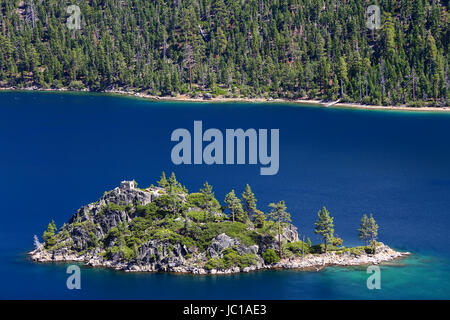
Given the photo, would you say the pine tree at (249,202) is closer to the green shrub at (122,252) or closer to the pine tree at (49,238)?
the green shrub at (122,252)

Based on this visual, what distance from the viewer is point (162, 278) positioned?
12331cm

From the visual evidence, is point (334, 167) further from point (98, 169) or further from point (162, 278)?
point (162, 278)

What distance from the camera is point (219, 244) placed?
12744cm

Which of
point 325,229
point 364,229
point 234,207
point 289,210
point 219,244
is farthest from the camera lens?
point 289,210

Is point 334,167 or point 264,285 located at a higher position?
point 334,167

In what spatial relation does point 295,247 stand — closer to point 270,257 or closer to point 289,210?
point 270,257

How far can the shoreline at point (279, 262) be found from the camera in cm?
12544

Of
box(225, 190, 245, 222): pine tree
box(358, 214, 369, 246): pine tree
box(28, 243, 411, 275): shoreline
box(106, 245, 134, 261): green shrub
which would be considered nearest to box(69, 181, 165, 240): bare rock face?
box(28, 243, 411, 275): shoreline

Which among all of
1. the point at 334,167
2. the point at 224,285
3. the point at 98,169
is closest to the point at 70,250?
the point at 224,285

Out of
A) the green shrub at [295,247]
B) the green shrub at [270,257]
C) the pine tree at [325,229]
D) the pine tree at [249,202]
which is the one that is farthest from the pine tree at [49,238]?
the pine tree at [325,229]

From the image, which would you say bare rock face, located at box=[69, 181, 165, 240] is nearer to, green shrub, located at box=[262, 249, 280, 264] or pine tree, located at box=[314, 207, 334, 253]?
green shrub, located at box=[262, 249, 280, 264]

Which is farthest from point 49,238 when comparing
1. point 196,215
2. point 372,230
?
point 372,230

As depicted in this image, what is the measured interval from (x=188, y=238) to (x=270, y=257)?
1451cm

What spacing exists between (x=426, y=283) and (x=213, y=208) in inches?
1604
